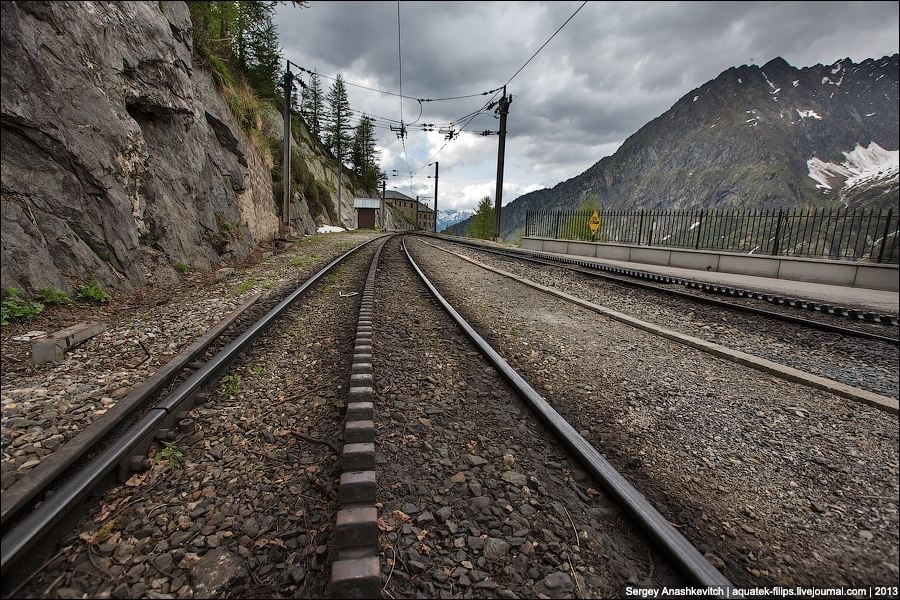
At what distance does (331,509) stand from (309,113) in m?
74.1

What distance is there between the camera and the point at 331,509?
6.39 feet

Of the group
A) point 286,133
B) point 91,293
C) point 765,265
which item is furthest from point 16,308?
point 765,265

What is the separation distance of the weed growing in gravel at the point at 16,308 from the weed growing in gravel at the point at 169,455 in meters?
3.06

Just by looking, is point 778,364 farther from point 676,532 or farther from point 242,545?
point 242,545

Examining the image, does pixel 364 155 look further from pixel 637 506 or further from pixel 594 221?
pixel 637 506

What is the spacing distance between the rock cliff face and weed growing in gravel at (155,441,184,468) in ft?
12.1

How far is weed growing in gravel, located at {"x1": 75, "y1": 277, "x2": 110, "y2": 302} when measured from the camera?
497 cm

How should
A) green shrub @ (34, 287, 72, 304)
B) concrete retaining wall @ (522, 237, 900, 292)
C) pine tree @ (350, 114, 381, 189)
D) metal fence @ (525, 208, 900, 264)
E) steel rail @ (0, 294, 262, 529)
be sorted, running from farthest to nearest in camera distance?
pine tree @ (350, 114, 381, 189), metal fence @ (525, 208, 900, 264), concrete retaining wall @ (522, 237, 900, 292), green shrub @ (34, 287, 72, 304), steel rail @ (0, 294, 262, 529)

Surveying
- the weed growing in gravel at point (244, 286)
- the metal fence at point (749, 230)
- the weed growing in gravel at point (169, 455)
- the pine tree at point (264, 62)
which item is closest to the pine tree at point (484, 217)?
the pine tree at point (264, 62)

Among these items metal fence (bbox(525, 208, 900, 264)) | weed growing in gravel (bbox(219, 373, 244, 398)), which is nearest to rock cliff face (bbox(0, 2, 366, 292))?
weed growing in gravel (bbox(219, 373, 244, 398))

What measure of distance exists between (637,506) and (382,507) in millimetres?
1261

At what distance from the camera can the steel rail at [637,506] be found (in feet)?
4.94

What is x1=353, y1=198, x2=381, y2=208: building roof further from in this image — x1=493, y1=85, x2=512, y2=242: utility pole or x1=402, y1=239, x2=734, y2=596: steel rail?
x1=402, y1=239, x2=734, y2=596: steel rail

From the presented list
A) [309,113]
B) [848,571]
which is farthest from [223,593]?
[309,113]
